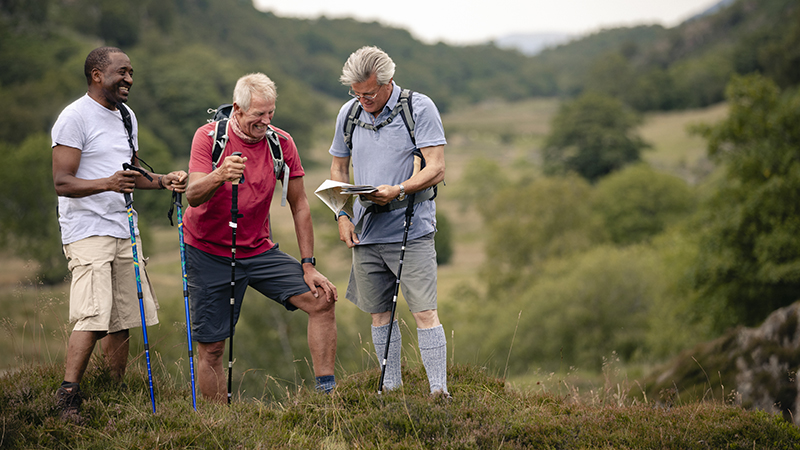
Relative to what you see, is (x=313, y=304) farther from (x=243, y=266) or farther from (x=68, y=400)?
(x=68, y=400)

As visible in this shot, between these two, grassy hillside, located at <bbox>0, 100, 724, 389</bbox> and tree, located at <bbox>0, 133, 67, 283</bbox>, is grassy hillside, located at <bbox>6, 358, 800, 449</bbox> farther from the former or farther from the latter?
tree, located at <bbox>0, 133, 67, 283</bbox>

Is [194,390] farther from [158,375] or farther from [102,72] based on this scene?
[102,72]

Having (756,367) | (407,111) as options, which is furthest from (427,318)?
(756,367)

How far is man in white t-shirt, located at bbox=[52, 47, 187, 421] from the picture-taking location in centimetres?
427

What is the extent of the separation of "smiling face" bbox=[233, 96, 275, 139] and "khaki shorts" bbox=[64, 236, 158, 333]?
1176mm

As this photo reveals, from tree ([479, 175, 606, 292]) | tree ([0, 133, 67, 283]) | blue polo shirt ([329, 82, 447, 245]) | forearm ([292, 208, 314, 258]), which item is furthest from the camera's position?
tree ([479, 175, 606, 292])

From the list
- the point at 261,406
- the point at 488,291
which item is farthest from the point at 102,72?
the point at 488,291

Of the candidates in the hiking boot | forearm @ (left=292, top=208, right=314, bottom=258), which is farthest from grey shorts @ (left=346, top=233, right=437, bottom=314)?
the hiking boot

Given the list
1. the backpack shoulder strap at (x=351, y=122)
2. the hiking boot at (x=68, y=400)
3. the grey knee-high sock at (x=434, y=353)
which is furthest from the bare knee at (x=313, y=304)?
the hiking boot at (x=68, y=400)

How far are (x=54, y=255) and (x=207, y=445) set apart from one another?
47.6 m

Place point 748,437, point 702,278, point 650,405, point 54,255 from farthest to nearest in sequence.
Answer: point 54,255
point 702,278
point 650,405
point 748,437

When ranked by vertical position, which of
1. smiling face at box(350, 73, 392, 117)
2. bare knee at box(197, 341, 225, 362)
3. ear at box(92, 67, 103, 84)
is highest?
ear at box(92, 67, 103, 84)

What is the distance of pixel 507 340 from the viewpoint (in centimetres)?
3512

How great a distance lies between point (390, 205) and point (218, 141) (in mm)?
1327
